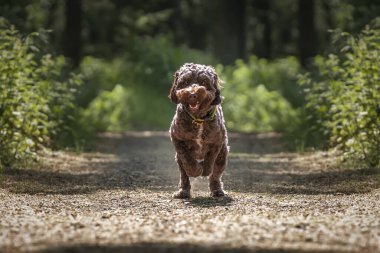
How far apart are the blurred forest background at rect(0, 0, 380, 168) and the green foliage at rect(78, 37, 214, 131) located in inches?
1.7

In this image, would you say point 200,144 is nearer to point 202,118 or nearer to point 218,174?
point 202,118

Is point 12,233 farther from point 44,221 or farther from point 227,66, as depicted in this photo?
point 227,66

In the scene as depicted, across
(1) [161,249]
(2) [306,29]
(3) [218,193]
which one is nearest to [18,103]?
(3) [218,193]

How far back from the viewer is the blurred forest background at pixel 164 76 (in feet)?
44.5

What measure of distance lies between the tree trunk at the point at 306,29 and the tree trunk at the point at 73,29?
8.13m

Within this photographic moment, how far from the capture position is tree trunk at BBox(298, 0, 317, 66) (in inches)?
1280

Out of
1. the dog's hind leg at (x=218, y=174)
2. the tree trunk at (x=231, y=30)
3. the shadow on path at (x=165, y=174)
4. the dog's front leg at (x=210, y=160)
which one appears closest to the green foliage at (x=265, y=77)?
the tree trunk at (x=231, y=30)

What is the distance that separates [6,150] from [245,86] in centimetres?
1384

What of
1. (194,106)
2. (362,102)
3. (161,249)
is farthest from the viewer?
(362,102)

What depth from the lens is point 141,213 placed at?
8.59 m

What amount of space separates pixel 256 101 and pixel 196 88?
15451 millimetres

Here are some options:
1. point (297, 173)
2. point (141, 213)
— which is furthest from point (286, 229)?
point (297, 173)

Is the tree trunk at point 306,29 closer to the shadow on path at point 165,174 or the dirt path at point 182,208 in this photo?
the shadow on path at point 165,174

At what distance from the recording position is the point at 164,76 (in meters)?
28.1
